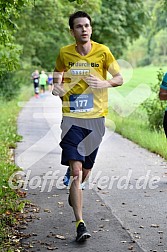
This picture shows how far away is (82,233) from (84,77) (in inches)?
62.6

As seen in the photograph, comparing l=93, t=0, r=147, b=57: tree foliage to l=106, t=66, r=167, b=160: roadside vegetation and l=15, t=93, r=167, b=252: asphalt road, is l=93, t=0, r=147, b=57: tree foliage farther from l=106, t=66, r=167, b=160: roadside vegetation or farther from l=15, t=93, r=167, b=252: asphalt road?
l=15, t=93, r=167, b=252: asphalt road

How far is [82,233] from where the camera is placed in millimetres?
6023

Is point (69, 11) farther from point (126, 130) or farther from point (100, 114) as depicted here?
point (100, 114)

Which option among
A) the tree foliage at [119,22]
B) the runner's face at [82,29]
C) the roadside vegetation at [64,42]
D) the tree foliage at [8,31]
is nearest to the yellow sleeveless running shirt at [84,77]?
the runner's face at [82,29]

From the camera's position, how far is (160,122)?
16250mm

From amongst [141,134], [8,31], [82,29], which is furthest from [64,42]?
[82,29]

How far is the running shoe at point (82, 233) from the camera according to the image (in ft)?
19.7

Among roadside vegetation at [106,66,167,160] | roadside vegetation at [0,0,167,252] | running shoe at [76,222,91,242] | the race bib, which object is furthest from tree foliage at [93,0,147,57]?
running shoe at [76,222,91,242]

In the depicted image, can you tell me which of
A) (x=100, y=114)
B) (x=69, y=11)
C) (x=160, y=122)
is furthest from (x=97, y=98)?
(x=69, y=11)

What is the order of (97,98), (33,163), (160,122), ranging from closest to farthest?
(97,98) < (33,163) < (160,122)

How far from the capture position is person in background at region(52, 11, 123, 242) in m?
6.25

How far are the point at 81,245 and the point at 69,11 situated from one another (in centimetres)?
2134

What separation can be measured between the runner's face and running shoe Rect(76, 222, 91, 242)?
1889 mm

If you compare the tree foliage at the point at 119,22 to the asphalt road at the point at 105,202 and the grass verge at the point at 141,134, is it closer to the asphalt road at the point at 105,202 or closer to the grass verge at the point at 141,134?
the grass verge at the point at 141,134
